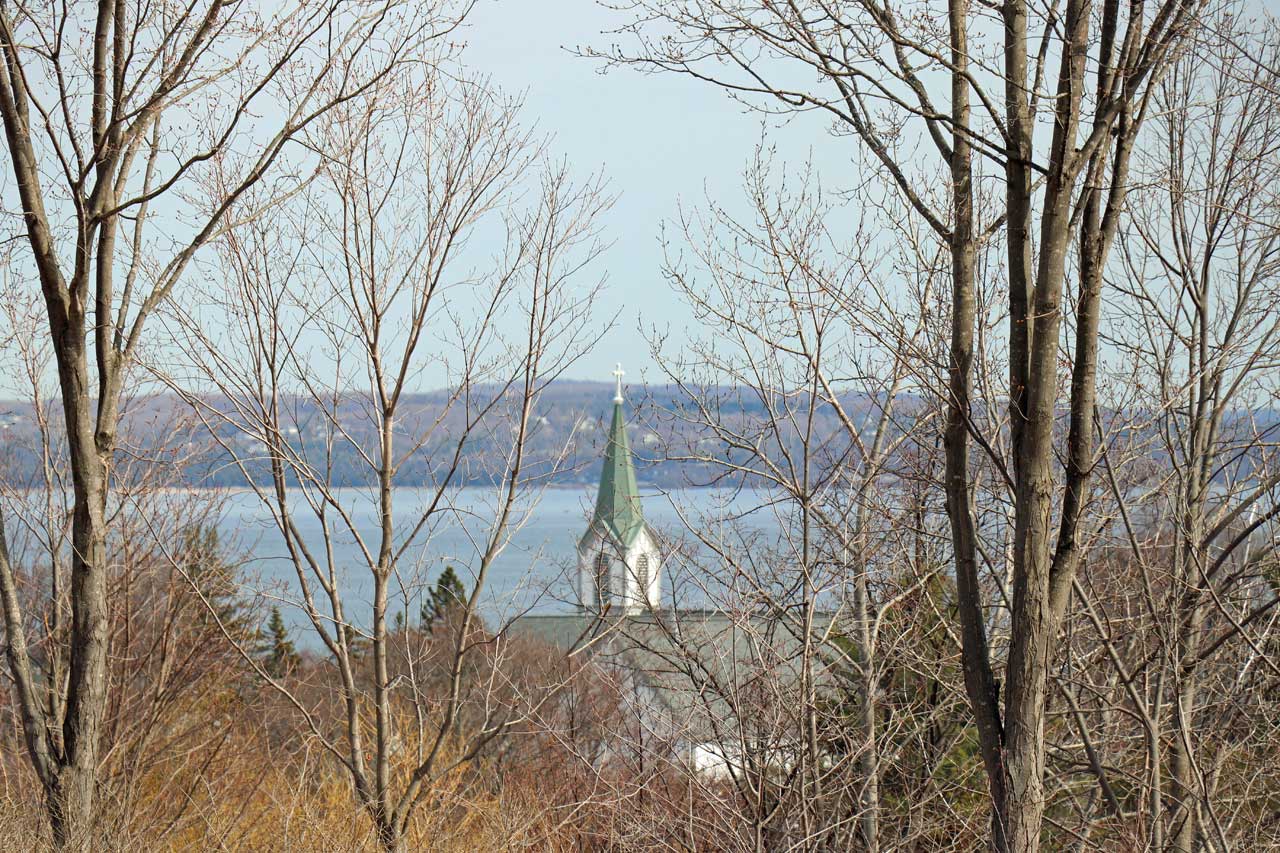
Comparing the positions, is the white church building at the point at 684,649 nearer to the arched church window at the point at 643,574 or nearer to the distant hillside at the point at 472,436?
the arched church window at the point at 643,574

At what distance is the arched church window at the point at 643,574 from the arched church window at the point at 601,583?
13.0 inches

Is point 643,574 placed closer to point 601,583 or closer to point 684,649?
point 684,649

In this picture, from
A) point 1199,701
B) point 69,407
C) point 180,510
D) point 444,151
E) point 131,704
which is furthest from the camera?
point 131,704

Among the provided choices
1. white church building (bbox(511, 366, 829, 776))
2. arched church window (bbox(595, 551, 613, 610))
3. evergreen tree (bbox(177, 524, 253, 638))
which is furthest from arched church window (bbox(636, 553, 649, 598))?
evergreen tree (bbox(177, 524, 253, 638))

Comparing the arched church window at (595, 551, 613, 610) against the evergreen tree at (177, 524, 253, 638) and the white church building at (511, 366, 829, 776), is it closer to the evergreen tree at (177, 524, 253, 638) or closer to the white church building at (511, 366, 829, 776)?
the white church building at (511, 366, 829, 776)

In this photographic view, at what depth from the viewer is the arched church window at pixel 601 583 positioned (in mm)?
8812

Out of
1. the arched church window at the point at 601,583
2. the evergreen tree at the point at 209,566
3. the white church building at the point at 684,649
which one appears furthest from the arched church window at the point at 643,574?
the evergreen tree at the point at 209,566

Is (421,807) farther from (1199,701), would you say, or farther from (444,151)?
(1199,701)

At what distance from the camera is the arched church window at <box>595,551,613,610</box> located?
28.9 ft

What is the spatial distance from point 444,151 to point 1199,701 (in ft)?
28.0

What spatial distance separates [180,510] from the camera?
41.2 ft

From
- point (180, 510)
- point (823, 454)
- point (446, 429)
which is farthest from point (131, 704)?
point (823, 454)

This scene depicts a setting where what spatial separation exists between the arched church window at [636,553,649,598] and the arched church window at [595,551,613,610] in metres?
0.33

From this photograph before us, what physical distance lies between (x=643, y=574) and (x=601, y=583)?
6.78 feet
